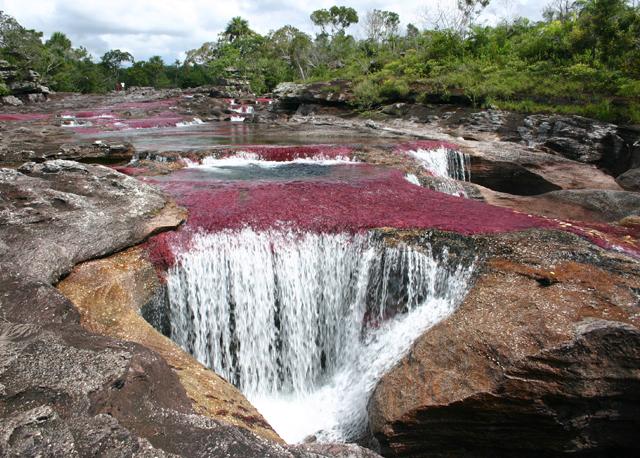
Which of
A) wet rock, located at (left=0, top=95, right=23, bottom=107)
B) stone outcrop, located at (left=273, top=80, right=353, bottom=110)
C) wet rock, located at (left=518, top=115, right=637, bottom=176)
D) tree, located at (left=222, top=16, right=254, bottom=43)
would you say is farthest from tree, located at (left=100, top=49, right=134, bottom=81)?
wet rock, located at (left=518, top=115, right=637, bottom=176)

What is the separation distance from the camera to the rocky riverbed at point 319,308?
4141 mm

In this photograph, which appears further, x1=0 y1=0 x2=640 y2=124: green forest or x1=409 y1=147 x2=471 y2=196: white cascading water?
x1=0 y1=0 x2=640 y2=124: green forest

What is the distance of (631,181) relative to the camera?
16719 mm

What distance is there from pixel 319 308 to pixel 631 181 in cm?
1467

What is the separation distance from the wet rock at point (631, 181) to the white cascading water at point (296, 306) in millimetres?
12939

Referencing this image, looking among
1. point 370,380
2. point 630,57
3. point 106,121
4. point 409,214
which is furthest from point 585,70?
point 106,121

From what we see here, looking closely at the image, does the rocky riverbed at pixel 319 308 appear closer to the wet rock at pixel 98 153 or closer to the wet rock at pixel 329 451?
the wet rock at pixel 329 451

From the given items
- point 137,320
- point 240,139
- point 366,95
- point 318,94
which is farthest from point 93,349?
point 318,94

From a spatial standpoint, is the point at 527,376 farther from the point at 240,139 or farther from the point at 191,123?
the point at 191,123

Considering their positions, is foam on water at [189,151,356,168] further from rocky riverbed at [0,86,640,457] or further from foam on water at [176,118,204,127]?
foam on water at [176,118,204,127]

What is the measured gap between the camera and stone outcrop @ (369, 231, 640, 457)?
5.74m

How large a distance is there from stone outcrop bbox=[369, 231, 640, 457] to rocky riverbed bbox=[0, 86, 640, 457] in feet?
0.08

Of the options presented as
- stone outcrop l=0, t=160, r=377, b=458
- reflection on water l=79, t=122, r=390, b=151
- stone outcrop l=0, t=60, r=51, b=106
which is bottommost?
stone outcrop l=0, t=160, r=377, b=458

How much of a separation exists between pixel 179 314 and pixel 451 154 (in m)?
14.3
